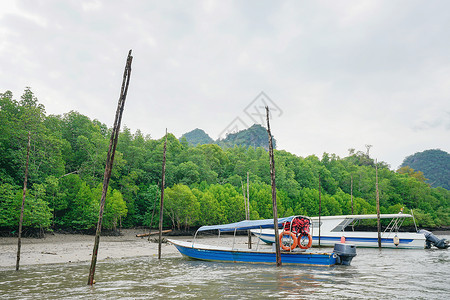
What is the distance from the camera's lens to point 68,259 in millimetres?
23031

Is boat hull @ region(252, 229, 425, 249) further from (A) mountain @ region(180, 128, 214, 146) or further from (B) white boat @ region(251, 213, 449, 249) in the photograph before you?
(A) mountain @ region(180, 128, 214, 146)

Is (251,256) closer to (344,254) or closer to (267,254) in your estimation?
(267,254)

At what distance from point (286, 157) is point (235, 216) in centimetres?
4324

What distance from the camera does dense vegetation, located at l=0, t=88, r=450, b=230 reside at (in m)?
40.6

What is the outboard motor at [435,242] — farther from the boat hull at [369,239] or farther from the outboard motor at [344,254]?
the outboard motor at [344,254]

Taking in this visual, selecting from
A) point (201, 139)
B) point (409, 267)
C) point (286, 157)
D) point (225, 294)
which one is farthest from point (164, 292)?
point (201, 139)

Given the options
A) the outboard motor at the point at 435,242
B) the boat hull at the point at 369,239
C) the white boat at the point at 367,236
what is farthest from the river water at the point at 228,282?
the boat hull at the point at 369,239

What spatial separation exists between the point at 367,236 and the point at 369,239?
350 mm

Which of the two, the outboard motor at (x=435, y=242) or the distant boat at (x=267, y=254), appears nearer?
the distant boat at (x=267, y=254)

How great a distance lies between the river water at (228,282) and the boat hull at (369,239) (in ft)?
42.4

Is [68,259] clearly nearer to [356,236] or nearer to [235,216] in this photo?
[356,236]

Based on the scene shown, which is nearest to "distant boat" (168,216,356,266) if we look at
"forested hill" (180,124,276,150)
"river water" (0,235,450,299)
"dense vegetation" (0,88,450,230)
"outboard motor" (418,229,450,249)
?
"river water" (0,235,450,299)

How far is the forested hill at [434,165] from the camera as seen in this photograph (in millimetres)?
147875

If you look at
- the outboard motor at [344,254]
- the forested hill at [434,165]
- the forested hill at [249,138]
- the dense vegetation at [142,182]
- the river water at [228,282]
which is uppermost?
the forested hill at [249,138]
